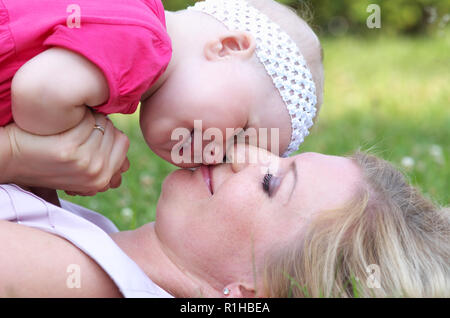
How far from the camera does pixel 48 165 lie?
217cm

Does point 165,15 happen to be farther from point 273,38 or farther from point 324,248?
point 324,248

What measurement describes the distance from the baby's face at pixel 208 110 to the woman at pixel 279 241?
140mm

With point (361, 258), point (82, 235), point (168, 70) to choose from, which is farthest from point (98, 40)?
point (361, 258)

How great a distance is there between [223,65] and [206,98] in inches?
5.4

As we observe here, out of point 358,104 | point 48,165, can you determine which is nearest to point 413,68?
point 358,104

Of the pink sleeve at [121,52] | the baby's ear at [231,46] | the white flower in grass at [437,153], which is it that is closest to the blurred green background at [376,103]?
the white flower in grass at [437,153]

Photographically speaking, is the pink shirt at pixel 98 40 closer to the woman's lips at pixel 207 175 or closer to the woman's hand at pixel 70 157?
the woman's hand at pixel 70 157

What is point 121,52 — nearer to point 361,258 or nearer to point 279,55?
point 279,55

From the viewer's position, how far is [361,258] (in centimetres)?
207

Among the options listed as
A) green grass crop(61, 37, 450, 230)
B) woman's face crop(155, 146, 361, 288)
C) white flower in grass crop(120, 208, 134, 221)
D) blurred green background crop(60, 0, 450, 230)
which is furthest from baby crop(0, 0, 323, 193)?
white flower in grass crop(120, 208, 134, 221)

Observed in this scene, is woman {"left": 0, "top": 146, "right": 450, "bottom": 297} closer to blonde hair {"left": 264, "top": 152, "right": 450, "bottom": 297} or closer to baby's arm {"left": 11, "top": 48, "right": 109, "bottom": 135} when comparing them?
blonde hair {"left": 264, "top": 152, "right": 450, "bottom": 297}

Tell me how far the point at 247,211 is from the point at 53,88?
27.3 inches

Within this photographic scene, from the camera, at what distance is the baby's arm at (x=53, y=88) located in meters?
1.95

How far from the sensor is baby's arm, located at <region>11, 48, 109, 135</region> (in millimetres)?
1948
